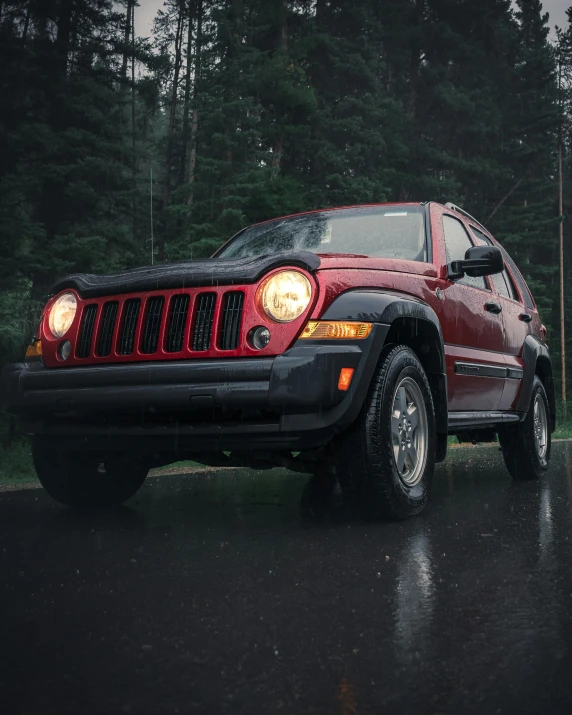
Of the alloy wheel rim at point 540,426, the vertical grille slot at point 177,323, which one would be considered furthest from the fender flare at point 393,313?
the alloy wheel rim at point 540,426

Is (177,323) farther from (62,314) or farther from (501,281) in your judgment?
(501,281)

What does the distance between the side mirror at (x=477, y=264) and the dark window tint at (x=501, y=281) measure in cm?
130

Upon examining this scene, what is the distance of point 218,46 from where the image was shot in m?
30.7

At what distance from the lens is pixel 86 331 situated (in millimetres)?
5406

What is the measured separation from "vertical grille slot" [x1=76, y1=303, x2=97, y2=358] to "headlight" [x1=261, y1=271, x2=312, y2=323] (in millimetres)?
1191

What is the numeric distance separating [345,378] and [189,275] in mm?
1123

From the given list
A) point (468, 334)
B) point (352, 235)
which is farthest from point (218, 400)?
point (468, 334)

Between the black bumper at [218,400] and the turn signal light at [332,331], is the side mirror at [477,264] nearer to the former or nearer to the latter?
the black bumper at [218,400]

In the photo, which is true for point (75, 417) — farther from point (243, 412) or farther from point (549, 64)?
point (549, 64)

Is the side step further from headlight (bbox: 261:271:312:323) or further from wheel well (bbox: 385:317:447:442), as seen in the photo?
headlight (bbox: 261:271:312:323)

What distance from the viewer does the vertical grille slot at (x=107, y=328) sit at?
5.29 meters

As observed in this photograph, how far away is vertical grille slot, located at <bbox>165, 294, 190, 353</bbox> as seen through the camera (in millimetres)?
5020

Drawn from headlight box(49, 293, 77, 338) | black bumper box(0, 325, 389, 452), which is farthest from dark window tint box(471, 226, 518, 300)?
headlight box(49, 293, 77, 338)

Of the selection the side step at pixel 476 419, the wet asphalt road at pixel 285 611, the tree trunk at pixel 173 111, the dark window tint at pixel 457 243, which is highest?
the tree trunk at pixel 173 111
